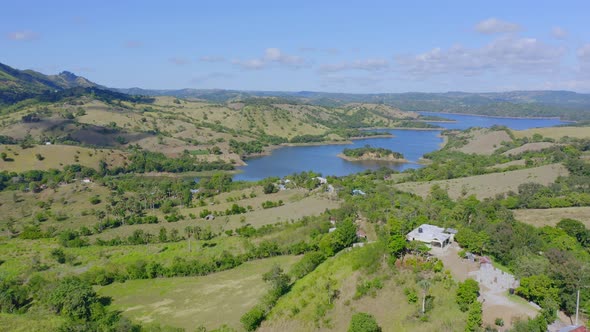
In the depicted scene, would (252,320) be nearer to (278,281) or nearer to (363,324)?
(278,281)

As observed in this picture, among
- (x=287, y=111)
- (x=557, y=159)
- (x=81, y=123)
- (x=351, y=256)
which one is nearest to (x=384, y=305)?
(x=351, y=256)

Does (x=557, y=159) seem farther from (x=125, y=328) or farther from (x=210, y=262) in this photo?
(x=125, y=328)

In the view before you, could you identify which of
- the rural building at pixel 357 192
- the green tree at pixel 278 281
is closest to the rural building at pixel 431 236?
the green tree at pixel 278 281

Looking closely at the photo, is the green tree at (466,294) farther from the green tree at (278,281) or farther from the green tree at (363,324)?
the green tree at (278,281)

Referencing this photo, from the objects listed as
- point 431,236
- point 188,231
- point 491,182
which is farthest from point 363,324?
point 491,182

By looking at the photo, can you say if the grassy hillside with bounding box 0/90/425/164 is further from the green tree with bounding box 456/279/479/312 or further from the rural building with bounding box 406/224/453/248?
the green tree with bounding box 456/279/479/312

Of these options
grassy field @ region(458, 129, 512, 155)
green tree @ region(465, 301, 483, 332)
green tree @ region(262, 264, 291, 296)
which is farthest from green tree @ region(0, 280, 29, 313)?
grassy field @ region(458, 129, 512, 155)
